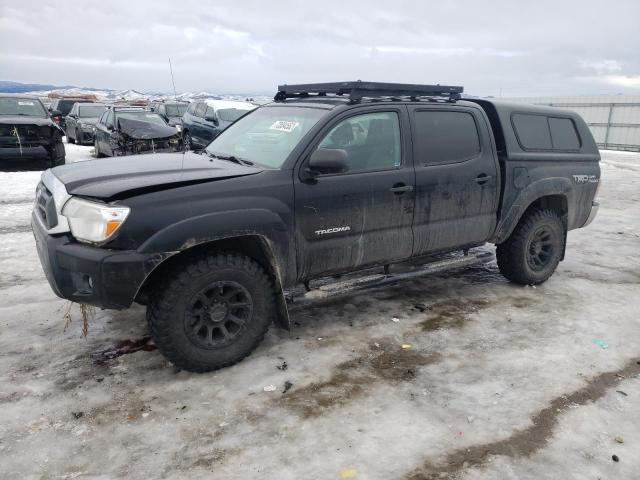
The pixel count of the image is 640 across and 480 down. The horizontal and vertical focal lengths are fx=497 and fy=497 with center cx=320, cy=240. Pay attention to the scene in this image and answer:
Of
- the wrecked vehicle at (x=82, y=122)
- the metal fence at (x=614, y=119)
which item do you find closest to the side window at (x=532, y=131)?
the wrecked vehicle at (x=82, y=122)

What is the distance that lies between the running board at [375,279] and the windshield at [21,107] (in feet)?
34.9

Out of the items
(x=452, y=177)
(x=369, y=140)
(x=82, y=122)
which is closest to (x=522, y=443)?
(x=452, y=177)

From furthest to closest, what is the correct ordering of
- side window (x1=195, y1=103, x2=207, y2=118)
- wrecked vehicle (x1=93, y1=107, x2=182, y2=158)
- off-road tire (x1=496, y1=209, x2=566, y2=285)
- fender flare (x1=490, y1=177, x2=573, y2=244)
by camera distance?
side window (x1=195, y1=103, x2=207, y2=118) < wrecked vehicle (x1=93, y1=107, x2=182, y2=158) < off-road tire (x1=496, y1=209, x2=566, y2=285) < fender flare (x1=490, y1=177, x2=573, y2=244)

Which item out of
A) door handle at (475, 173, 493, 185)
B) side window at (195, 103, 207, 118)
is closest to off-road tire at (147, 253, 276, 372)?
door handle at (475, 173, 493, 185)

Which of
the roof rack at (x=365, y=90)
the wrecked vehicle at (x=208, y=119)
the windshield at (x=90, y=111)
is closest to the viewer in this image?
the roof rack at (x=365, y=90)

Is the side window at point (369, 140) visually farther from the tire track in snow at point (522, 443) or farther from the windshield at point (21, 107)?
the windshield at point (21, 107)

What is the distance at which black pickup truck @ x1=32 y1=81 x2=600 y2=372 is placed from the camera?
3.05 m

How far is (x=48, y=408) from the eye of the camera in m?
3.02

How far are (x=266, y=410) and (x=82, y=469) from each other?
1.03m

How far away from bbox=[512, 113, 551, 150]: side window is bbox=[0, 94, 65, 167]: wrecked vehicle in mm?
9944

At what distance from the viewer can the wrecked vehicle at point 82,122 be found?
58.8 ft

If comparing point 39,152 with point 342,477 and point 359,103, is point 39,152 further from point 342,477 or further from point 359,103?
point 342,477

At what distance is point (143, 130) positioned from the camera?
11961mm

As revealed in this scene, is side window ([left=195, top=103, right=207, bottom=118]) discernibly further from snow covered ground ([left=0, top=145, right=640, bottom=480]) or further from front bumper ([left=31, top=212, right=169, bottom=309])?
front bumper ([left=31, top=212, right=169, bottom=309])
